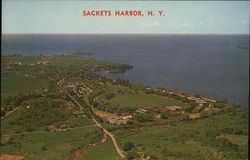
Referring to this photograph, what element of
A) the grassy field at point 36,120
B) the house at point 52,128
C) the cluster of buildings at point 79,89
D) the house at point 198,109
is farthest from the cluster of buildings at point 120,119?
the cluster of buildings at point 79,89

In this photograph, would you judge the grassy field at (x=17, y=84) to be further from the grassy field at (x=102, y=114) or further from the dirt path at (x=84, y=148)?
the dirt path at (x=84, y=148)

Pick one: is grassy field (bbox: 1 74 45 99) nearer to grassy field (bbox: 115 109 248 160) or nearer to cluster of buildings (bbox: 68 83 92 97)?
cluster of buildings (bbox: 68 83 92 97)

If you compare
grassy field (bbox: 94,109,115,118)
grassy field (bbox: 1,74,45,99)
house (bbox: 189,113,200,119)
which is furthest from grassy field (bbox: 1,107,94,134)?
house (bbox: 189,113,200,119)

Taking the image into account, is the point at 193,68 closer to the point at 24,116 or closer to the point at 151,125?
the point at 151,125

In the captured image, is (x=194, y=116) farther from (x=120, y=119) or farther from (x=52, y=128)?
(x=52, y=128)

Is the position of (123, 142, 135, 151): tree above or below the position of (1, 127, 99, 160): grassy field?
above

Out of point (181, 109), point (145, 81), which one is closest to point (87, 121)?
point (181, 109)
